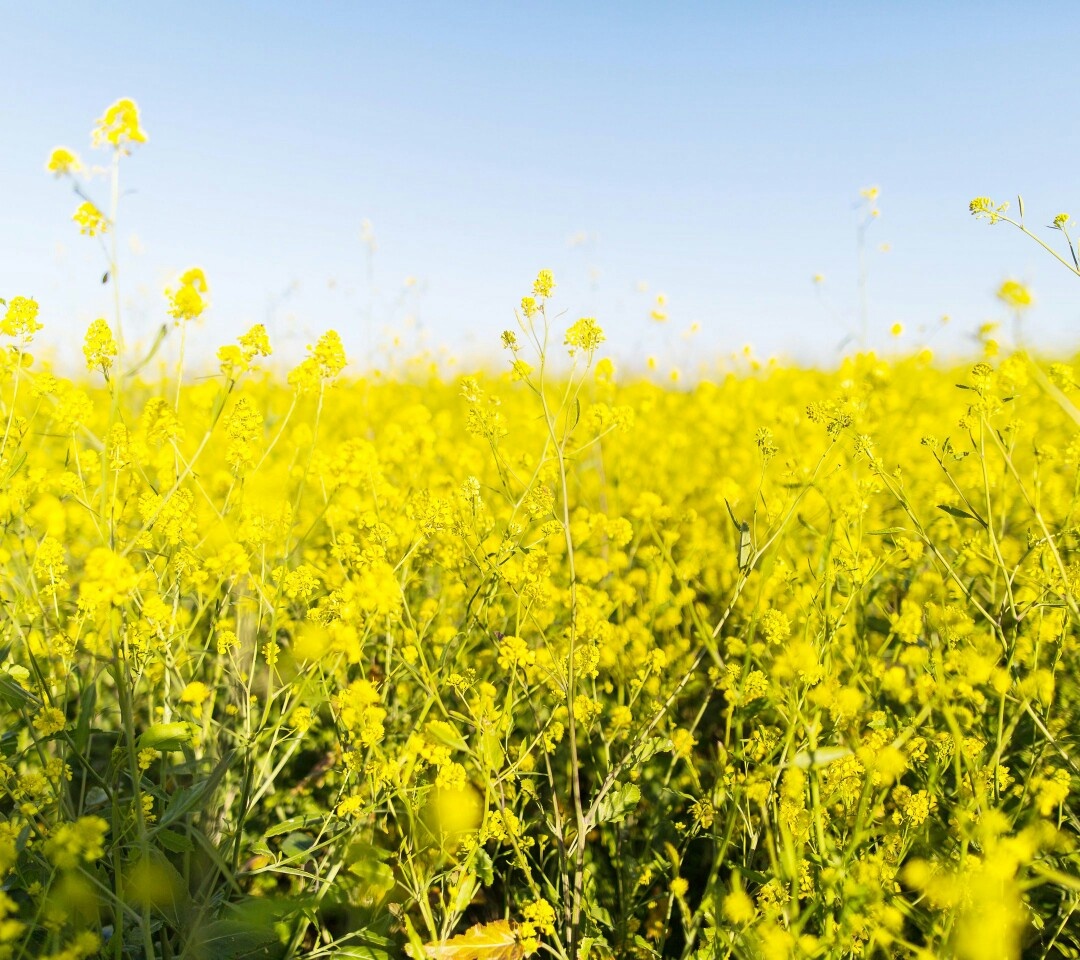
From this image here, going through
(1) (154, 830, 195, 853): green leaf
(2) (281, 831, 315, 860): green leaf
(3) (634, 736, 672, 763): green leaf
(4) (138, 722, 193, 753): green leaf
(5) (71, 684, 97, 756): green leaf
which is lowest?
(2) (281, 831, 315, 860): green leaf

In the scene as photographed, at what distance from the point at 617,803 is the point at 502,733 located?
248 mm

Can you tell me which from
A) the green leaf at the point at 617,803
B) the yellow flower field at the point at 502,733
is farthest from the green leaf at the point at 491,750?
the green leaf at the point at 617,803

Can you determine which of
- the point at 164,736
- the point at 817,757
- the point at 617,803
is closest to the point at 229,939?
the point at 164,736

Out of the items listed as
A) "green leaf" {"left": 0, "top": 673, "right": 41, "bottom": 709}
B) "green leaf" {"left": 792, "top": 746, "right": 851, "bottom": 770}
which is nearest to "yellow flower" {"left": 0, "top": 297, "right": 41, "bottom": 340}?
"green leaf" {"left": 0, "top": 673, "right": 41, "bottom": 709}

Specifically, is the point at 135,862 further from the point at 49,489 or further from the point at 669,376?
the point at 669,376

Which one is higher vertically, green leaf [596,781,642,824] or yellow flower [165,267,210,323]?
yellow flower [165,267,210,323]

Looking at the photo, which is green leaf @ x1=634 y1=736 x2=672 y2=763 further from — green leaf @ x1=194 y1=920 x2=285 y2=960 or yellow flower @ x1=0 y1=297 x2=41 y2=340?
yellow flower @ x1=0 y1=297 x2=41 y2=340

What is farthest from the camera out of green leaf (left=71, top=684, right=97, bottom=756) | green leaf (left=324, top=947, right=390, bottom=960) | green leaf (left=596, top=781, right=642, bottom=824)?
green leaf (left=596, top=781, right=642, bottom=824)

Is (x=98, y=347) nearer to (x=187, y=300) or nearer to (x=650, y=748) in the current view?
(x=187, y=300)

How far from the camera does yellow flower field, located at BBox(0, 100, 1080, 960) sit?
4.07 ft

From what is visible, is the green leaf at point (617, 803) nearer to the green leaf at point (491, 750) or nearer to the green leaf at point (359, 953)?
the green leaf at point (491, 750)

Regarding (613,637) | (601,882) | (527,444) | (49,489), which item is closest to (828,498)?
(613,637)

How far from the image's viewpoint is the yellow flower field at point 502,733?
1.24m

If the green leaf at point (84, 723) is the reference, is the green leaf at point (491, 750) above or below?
below
